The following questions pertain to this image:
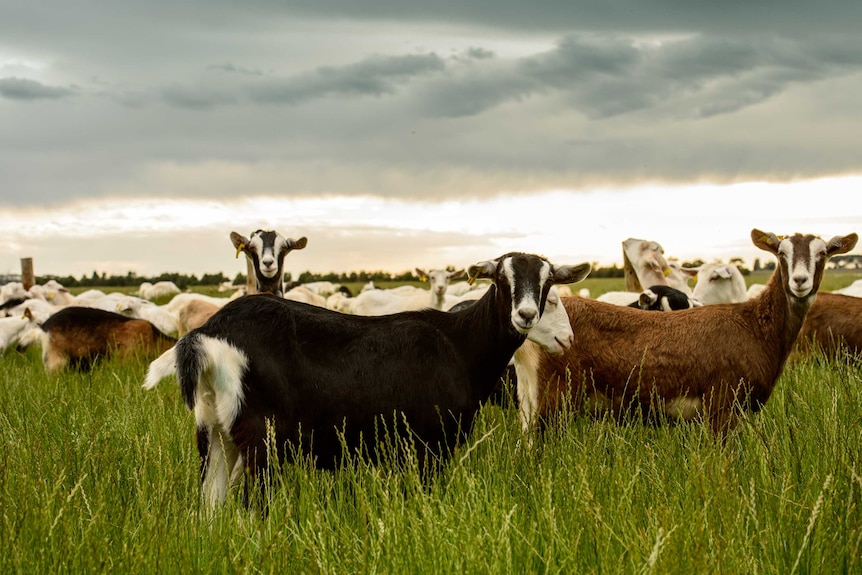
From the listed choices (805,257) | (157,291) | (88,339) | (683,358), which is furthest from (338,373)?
(157,291)

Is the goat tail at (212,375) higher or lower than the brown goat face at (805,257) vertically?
lower

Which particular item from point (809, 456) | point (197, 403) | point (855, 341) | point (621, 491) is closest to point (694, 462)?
point (621, 491)

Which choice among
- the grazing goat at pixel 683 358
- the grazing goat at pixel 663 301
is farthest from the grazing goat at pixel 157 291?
the grazing goat at pixel 683 358

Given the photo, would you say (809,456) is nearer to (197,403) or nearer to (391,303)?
(197,403)

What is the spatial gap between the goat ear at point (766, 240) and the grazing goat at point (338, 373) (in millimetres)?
2453

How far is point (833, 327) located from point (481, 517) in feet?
25.3

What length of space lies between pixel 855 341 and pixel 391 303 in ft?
33.1

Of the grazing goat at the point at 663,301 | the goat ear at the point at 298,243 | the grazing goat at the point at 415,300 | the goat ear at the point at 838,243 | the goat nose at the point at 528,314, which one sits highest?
the goat ear at the point at 298,243

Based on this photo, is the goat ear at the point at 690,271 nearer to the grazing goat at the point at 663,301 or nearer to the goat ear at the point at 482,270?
the grazing goat at the point at 663,301

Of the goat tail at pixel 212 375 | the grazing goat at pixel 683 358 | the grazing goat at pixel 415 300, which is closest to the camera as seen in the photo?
the goat tail at pixel 212 375

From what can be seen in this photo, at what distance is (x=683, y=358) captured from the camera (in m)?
6.05

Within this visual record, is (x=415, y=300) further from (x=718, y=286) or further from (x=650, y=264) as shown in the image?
(x=718, y=286)

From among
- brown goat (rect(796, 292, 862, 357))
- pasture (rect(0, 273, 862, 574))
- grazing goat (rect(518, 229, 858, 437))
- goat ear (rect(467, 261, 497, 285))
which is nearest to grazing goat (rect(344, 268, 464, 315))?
brown goat (rect(796, 292, 862, 357))

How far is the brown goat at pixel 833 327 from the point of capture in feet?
30.9
